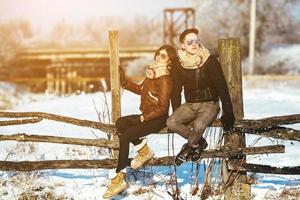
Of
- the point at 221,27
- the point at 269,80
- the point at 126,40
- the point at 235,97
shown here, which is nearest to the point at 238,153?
the point at 235,97

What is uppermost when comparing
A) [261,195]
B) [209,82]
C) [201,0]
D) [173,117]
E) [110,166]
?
[201,0]

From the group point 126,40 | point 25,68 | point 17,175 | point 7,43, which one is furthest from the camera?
point 126,40

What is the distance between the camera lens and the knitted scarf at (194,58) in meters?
4.74

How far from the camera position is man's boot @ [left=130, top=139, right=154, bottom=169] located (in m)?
5.03

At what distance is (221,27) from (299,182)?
2850 centimetres

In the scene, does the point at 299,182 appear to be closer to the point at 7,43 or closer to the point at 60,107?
the point at 60,107

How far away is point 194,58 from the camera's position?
4.75 meters

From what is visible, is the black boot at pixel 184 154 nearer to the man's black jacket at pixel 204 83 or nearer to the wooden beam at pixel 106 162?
the wooden beam at pixel 106 162

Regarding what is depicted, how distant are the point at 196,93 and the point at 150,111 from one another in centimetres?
52

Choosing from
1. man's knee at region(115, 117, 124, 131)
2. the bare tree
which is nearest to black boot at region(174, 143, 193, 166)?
man's knee at region(115, 117, 124, 131)

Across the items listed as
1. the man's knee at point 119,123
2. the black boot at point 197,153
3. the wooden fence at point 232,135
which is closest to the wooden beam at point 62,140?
the wooden fence at point 232,135

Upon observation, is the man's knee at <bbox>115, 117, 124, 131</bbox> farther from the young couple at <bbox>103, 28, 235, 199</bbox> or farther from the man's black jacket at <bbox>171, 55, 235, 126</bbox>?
the man's black jacket at <bbox>171, 55, 235, 126</bbox>

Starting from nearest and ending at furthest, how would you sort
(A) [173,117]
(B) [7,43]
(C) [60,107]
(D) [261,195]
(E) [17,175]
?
(A) [173,117] < (D) [261,195] < (E) [17,175] < (C) [60,107] < (B) [7,43]

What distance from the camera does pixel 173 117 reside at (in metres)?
4.84
